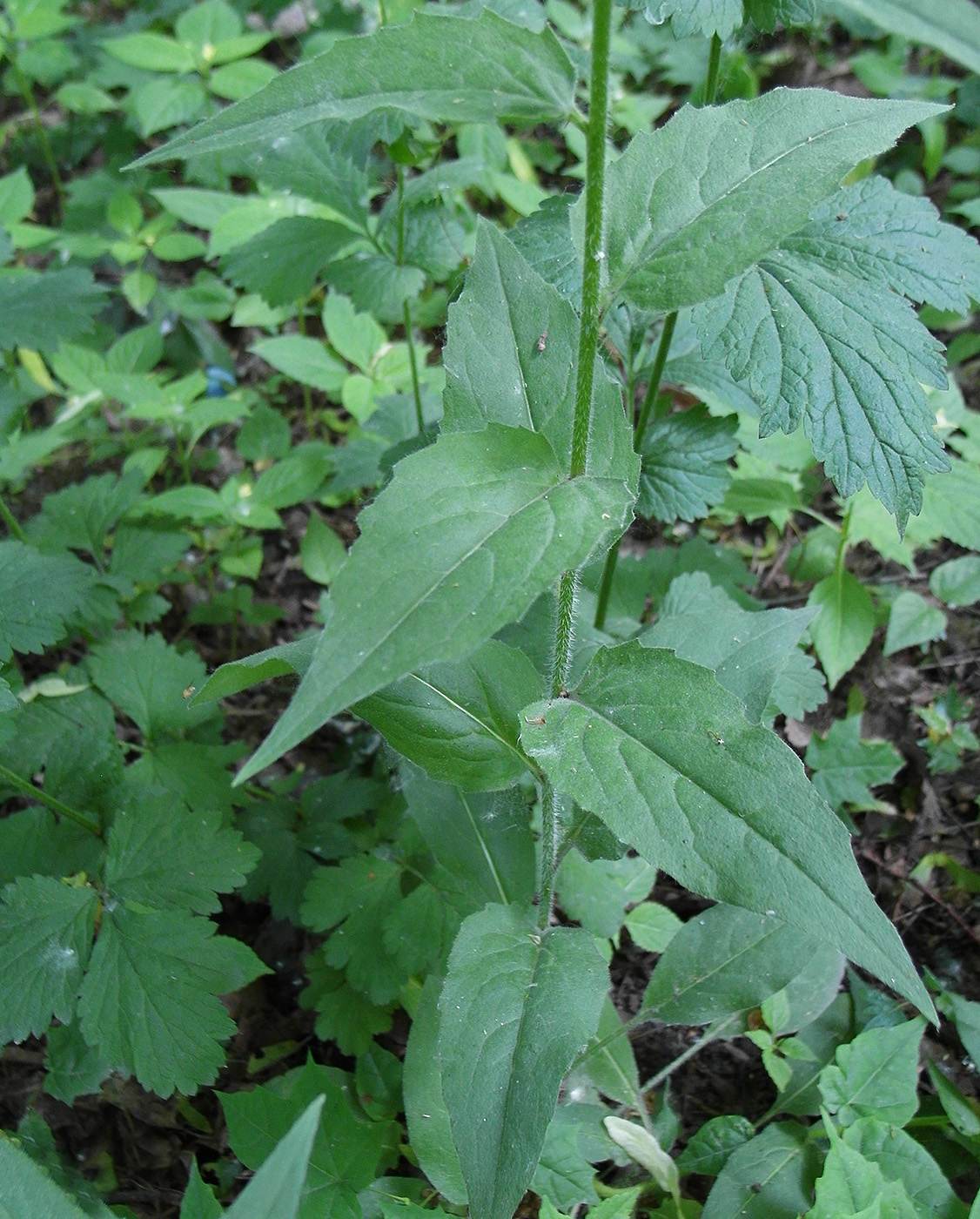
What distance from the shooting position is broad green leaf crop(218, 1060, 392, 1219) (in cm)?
169

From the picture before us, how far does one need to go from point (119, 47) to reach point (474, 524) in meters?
3.63

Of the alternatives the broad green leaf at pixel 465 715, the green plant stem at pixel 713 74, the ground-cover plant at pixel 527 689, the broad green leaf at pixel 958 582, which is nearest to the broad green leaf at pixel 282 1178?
the ground-cover plant at pixel 527 689

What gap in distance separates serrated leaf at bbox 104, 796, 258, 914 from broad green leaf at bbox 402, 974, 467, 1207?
1.48ft

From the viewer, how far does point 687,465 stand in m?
2.14

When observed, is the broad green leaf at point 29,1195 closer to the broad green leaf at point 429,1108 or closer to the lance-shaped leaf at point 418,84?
the broad green leaf at point 429,1108

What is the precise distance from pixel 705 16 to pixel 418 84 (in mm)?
765

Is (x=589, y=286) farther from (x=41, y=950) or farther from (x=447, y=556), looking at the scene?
(x=41, y=950)

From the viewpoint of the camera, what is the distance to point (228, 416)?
302cm

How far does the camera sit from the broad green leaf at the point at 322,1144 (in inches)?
66.4

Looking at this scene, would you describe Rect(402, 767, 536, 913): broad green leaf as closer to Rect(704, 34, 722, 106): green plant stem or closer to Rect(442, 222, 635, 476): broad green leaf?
Rect(442, 222, 635, 476): broad green leaf

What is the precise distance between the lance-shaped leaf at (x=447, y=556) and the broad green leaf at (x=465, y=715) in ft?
1.22

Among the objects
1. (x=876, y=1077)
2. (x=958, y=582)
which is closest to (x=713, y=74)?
(x=958, y=582)

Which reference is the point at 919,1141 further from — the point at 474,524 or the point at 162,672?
the point at 162,672

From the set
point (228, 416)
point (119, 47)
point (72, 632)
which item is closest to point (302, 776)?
point (72, 632)
